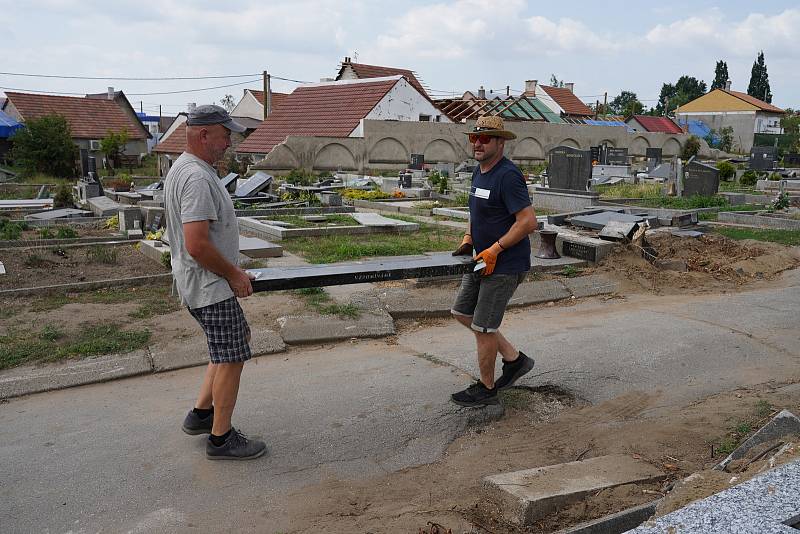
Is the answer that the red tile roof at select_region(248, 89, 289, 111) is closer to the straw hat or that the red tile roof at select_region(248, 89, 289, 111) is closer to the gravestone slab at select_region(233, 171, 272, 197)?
the gravestone slab at select_region(233, 171, 272, 197)

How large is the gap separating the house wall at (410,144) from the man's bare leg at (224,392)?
80.0ft

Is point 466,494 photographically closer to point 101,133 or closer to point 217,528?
point 217,528

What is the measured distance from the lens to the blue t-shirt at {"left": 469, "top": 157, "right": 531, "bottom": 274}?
13.6 ft

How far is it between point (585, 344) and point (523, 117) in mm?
36030

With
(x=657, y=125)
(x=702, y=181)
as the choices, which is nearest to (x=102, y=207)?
(x=702, y=181)

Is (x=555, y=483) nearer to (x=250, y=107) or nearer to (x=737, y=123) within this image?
(x=250, y=107)

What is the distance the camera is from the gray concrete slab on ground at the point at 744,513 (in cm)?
204

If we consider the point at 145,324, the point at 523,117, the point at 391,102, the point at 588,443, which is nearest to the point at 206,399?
the point at 588,443

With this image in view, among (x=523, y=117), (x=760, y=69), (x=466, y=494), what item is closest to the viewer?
(x=466, y=494)

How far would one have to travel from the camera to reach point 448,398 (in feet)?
15.2

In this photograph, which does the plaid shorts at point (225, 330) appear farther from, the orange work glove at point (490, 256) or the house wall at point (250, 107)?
the house wall at point (250, 107)

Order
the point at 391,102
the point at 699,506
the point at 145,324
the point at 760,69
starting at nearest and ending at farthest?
the point at 699,506 < the point at 145,324 < the point at 391,102 < the point at 760,69

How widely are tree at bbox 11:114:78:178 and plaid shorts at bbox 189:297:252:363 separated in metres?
31.4

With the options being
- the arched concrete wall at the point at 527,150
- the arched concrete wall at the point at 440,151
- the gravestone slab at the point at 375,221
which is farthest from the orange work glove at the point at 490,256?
the arched concrete wall at the point at 527,150
